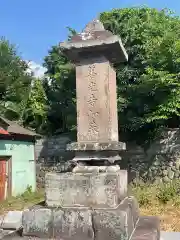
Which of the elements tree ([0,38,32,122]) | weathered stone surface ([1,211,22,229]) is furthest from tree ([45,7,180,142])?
weathered stone surface ([1,211,22,229])

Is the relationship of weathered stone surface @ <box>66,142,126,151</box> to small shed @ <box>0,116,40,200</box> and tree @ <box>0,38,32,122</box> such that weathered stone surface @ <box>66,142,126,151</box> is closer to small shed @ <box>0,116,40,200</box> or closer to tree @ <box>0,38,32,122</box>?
small shed @ <box>0,116,40,200</box>

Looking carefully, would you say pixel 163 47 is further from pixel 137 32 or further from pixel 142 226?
pixel 142 226

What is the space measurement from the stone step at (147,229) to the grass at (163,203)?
1754mm

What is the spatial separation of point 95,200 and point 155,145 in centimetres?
909

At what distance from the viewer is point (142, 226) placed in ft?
14.5

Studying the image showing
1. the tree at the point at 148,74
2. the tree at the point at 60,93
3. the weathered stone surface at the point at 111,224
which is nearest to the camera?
the weathered stone surface at the point at 111,224

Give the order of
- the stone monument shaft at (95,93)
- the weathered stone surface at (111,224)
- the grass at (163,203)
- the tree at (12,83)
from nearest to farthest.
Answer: the weathered stone surface at (111,224) < the stone monument shaft at (95,93) < the grass at (163,203) < the tree at (12,83)

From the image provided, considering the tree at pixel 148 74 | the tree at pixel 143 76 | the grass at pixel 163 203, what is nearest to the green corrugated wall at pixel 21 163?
the tree at pixel 143 76

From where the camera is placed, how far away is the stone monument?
12.5 ft

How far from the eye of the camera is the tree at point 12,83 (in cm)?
1648

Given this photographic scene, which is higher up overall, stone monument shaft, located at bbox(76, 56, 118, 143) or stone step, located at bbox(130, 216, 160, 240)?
stone monument shaft, located at bbox(76, 56, 118, 143)

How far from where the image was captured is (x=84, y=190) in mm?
4039

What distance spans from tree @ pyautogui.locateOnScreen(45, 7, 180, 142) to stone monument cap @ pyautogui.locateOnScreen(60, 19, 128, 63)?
5304 millimetres

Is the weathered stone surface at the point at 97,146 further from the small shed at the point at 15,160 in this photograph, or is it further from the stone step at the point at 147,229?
the small shed at the point at 15,160
